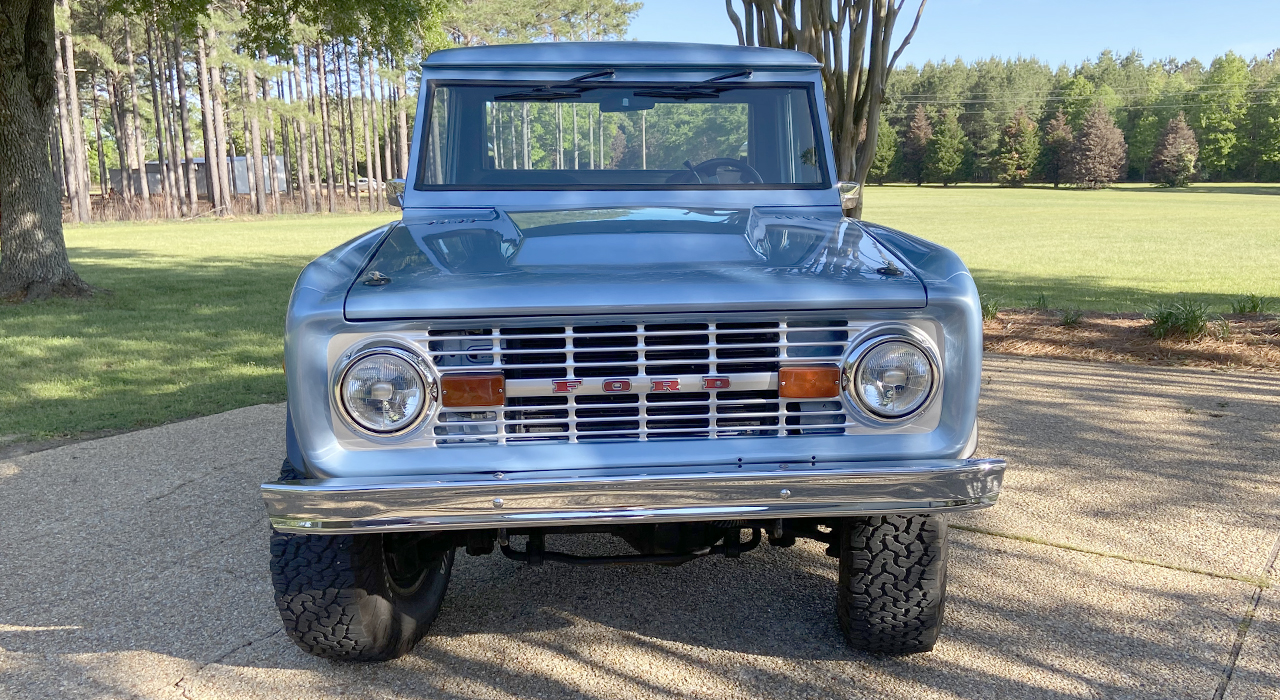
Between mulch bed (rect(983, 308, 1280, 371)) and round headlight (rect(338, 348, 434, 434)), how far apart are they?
6833 millimetres

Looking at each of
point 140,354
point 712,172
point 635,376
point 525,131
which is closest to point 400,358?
point 635,376

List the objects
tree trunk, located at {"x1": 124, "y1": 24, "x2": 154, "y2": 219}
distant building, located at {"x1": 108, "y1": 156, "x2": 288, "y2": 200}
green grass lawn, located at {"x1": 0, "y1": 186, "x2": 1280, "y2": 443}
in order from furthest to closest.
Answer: distant building, located at {"x1": 108, "y1": 156, "x2": 288, "y2": 200} → tree trunk, located at {"x1": 124, "y1": 24, "x2": 154, "y2": 219} → green grass lawn, located at {"x1": 0, "y1": 186, "x2": 1280, "y2": 443}

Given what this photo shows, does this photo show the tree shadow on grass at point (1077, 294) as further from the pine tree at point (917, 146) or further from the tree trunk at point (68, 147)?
the pine tree at point (917, 146)

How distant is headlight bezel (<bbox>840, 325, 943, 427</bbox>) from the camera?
2357mm

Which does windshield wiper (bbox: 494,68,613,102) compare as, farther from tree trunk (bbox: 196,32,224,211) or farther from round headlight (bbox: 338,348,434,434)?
tree trunk (bbox: 196,32,224,211)

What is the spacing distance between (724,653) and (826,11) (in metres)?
6.80

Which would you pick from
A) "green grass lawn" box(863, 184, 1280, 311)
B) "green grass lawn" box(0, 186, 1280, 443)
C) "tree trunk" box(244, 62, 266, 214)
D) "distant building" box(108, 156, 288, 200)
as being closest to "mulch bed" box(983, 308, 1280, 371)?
"green grass lawn" box(863, 184, 1280, 311)

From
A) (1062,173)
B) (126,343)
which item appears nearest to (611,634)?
(126,343)

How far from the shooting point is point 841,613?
113 inches

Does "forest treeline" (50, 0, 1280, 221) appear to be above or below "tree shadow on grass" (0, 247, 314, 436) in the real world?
above

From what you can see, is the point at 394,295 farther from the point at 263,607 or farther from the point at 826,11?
the point at 826,11

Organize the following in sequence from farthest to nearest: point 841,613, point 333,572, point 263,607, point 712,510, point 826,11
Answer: point 826,11 < point 263,607 < point 841,613 < point 333,572 < point 712,510

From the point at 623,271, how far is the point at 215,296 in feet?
36.5

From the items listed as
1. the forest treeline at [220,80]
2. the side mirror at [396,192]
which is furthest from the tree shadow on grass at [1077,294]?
the forest treeline at [220,80]
